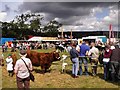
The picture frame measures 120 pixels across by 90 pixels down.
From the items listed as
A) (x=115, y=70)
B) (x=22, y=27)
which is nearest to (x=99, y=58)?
(x=115, y=70)

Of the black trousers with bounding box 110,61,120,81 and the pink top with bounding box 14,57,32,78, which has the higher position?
the pink top with bounding box 14,57,32,78

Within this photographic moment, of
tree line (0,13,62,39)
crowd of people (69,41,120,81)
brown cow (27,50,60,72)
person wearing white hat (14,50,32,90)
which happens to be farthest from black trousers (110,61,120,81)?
tree line (0,13,62,39)

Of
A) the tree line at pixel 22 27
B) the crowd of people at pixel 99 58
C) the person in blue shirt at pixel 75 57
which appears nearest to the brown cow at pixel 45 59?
the crowd of people at pixel 99 58

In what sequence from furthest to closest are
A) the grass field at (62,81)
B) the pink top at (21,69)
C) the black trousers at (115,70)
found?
1. the black trousers at (115,70)
2. the grass field at (62,81)
3. the pink top at (21,69)

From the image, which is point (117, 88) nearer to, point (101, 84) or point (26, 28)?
point (101, 84)

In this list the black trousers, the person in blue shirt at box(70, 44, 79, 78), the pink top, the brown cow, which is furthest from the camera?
the brown cow

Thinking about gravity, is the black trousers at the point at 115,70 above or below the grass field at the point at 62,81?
above

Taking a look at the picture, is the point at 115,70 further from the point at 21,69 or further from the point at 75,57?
the point at 21,69

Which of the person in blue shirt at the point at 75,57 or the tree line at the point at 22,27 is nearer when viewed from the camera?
the person in blue shirt at the point at 75,57

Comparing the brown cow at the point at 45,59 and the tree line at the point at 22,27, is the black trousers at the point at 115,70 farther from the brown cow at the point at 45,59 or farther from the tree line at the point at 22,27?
the tree line at the point at 22,27

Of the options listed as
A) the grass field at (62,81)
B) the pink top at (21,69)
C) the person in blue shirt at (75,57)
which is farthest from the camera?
the person in blue shirt at (75,57)

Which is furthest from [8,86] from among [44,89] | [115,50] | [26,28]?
[26,28]

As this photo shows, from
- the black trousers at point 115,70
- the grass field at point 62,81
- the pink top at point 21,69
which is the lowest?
the grass field at point 62,81

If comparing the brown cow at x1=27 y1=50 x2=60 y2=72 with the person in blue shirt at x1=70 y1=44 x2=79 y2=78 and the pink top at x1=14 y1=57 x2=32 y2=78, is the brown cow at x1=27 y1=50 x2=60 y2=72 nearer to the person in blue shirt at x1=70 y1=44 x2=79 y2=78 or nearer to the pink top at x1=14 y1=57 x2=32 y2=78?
the person in blue shirt at x1=70 y1=44 x2=79 y2=78
